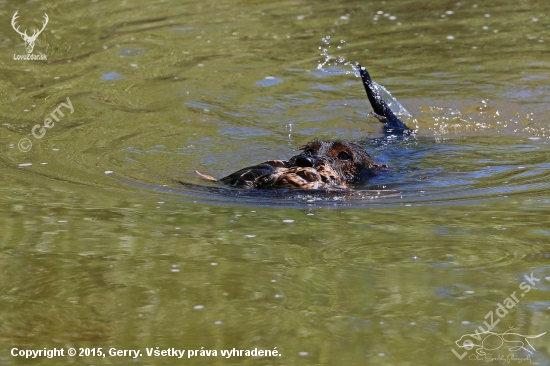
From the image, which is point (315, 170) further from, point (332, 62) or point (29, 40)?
point (29, 40)

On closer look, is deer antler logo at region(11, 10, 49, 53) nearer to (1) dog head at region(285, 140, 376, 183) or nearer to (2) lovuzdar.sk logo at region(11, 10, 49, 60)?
(2) lovuzdar.sk logo at region(11, 10, 49, 60)

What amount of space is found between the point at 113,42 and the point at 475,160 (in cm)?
705

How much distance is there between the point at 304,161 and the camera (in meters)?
7.31

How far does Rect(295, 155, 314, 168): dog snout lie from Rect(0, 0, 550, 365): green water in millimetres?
268

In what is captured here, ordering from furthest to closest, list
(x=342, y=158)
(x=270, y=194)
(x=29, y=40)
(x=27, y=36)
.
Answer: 1. (x=27, y=36)
2. (x=29, y=40)
3. (x=342, y=158)
4. (x=270, y=194)

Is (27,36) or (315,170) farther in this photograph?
(27,36)

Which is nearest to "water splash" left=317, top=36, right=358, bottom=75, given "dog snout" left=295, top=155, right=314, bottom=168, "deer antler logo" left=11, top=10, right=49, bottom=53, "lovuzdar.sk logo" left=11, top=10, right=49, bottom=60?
"lovuzdar.sk logo" left=11, top=10, right=49, bottom=60

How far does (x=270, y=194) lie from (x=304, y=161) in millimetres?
390

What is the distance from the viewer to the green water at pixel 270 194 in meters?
5.03

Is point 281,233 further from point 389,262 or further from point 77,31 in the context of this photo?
point 77,31

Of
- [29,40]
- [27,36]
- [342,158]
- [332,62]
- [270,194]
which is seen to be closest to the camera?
[270,194]

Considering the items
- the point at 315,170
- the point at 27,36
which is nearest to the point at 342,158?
the point at 315,170

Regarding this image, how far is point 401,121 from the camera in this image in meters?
10.5

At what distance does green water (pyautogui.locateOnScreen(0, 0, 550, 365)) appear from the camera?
503cm
